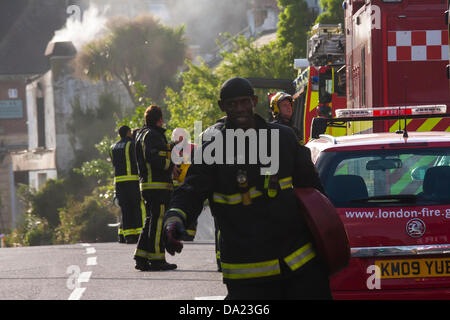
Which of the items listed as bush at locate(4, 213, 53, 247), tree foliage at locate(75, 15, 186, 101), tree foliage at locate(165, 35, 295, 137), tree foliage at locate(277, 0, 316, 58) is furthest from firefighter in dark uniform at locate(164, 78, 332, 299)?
tree foliage at locate(75, 15, 186, 101)

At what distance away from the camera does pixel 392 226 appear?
654 centimetres

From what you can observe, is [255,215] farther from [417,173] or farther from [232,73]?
[232,73]

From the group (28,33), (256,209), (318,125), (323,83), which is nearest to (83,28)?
(28,33)

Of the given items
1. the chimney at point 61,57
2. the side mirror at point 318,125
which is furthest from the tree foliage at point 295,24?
the side mirror at point 318,125

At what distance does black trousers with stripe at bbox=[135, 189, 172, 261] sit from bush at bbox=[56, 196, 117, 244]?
25103 mm

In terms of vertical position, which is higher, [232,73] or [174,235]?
[232,73]

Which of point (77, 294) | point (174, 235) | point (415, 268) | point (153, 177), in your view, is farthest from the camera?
point (153, 177)

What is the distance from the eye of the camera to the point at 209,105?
3719 centimetres

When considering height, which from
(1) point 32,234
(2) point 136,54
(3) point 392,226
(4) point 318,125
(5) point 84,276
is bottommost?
(1) point 32,234

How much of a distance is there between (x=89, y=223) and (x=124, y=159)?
22688 millimetres

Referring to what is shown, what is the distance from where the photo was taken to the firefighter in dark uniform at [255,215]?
516cm

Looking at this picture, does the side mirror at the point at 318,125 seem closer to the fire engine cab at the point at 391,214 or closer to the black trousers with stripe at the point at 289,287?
the fire engine cab at the point at 391,214

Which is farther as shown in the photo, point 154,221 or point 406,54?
point 406,54

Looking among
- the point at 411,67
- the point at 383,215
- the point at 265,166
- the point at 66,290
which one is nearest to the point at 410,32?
the point at 411,67
